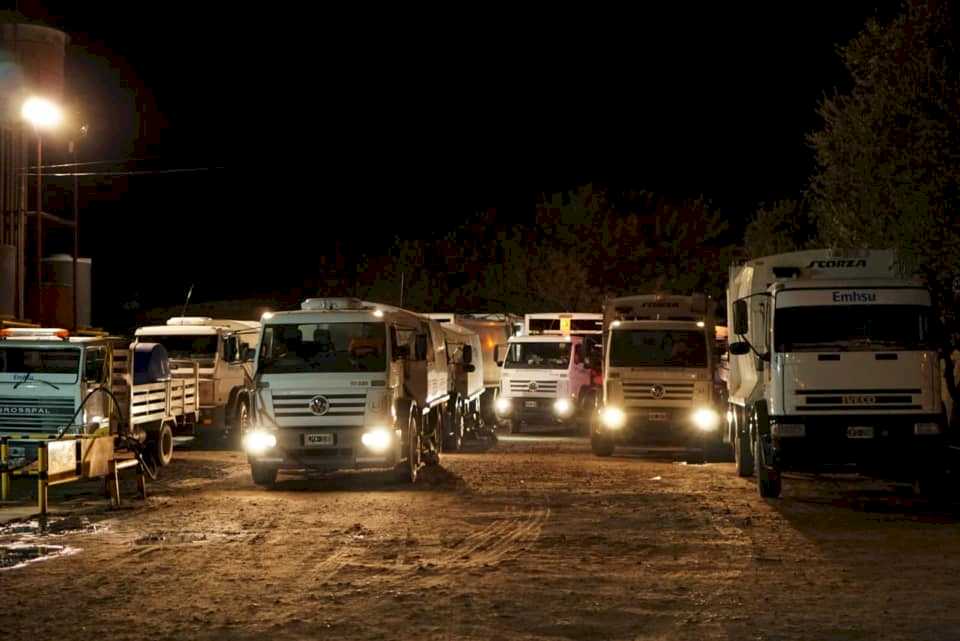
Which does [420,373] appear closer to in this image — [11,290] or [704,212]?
[11,290]

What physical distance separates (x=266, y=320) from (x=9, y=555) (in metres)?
8.05

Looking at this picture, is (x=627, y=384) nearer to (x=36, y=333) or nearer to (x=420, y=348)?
(x=420, y=348)

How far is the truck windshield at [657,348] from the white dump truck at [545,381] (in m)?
7.00

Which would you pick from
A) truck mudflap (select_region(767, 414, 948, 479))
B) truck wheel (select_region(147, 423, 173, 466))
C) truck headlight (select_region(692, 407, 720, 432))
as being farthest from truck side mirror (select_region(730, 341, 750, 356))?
truck wheel (select_region(147, 423, 173, 466))

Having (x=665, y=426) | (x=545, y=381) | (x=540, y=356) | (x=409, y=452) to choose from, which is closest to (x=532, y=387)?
(x=545, y=381)

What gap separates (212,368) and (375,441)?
9901 mm

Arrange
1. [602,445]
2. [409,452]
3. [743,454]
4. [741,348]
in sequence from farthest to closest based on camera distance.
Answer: [602,445] < [743,454] < [409,452] < [741,348]

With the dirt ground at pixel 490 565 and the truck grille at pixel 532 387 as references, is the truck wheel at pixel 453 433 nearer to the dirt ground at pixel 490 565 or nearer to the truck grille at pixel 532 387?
the truck grille at pixel 532 387

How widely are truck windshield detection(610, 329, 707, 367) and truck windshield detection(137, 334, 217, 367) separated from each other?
873 cm

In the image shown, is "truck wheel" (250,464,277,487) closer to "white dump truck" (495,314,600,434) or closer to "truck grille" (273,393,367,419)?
"truck grille" (273,393,367,419)

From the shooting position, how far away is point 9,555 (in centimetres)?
1268

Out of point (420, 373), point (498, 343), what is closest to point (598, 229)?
point (498, 343)

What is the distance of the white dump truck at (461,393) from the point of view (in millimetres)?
27578

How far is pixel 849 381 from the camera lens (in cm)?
1738
